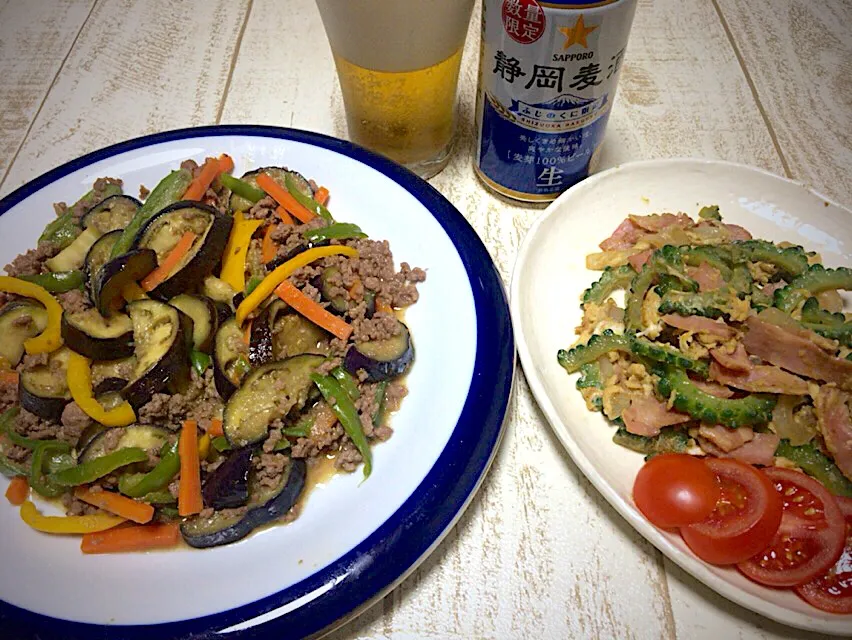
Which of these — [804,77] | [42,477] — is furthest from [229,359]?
[804,77]

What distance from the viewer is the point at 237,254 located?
1.55 metres

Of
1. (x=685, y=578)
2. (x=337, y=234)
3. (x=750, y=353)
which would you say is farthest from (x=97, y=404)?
(x=750, y=353)

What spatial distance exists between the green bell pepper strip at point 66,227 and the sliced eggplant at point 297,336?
0.63 metres

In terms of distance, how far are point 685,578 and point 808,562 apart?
24 cm

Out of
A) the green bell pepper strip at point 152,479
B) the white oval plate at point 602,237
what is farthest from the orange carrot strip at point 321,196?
the green bell pepper strip at point 152,479

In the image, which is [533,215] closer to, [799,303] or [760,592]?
[799,303]

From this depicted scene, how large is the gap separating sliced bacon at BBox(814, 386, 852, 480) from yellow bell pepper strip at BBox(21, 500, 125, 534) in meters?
1.43

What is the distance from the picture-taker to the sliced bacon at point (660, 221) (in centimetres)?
171

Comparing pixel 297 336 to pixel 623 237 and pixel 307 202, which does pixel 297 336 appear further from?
pixel 623 237

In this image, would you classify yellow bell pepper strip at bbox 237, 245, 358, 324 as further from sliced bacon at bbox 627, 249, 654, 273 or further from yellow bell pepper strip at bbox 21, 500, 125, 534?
sliced bacon at bbox 627, 249, 654, 273

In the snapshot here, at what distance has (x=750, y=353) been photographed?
1.39 meters

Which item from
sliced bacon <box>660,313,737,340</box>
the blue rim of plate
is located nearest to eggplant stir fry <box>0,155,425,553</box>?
the blue rim of plate

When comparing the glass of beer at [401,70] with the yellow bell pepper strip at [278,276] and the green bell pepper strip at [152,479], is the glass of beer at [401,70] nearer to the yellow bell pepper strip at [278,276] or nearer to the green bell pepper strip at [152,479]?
the yellow bell pepper strip at [278,276]

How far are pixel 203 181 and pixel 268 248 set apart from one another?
0.27 metres
